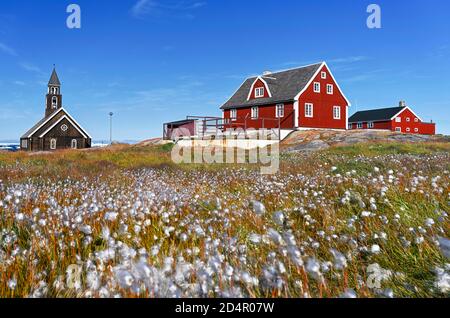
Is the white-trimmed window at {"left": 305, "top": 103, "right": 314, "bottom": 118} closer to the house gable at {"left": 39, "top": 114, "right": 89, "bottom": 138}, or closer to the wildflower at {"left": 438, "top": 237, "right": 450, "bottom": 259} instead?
the wildflower at {"left": 438, "top": 237, "right": 450, "bottom": 259}

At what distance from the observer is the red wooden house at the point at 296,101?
129 feet

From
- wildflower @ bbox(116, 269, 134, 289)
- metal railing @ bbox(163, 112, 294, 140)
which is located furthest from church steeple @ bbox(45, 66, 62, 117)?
wildflower @ bbox(116, 269, 134, 289)

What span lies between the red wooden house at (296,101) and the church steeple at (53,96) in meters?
42.9

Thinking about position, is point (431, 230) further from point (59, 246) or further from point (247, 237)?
point (59, 246)

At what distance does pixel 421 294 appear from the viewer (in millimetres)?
2930

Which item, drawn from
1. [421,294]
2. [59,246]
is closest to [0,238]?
[59,246]

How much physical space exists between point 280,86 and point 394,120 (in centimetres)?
3893

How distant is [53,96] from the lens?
70000 mm

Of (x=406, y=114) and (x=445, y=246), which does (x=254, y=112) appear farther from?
(x=406, y=114)

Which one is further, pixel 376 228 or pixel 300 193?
pixel 300 193

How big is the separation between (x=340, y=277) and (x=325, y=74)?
41356 millimetres

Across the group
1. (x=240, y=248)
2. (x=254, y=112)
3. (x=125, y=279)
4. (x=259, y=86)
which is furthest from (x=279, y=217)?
(x=259, y=86)

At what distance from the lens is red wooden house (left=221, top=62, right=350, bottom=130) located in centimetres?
3925
